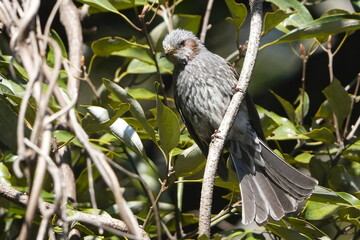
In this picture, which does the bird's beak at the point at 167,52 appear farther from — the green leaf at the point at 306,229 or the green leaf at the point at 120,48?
the green leaf at the point at 306,229

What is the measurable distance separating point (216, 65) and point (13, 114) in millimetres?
1429

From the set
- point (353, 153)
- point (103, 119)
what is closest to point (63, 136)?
point (103, 119)

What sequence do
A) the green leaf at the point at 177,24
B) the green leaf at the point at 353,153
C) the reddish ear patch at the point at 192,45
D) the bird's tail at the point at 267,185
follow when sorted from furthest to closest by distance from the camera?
the reddish ear patch at the point at 192,45
the green leaf at the point at 177,24
the green leaf at the point at 353,153
the bird's tail at the point at 267,185

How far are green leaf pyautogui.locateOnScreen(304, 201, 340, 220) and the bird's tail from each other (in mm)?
71

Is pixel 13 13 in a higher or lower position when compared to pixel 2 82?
higher

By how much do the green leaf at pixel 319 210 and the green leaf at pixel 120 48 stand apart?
1.16 meters

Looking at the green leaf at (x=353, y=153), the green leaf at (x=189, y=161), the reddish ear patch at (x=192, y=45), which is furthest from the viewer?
the reddish ear patch at (x=192, y=45)

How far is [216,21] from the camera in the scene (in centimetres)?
511

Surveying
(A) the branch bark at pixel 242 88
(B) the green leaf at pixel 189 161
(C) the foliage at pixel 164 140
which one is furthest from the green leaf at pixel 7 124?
(A) the branch bark at pixel 242 88

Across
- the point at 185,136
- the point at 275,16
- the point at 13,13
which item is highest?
the point at 13,13

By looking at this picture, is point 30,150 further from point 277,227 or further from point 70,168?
point 70,168

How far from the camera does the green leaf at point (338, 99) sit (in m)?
3.22

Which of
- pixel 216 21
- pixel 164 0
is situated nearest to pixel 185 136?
pixel 164 0

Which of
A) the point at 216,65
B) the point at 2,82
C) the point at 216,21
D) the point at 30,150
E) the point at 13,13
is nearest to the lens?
the point at 30,150
